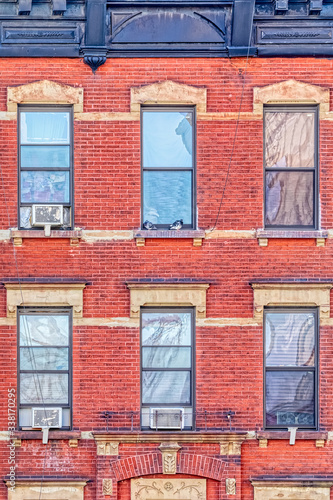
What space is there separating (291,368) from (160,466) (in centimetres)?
247

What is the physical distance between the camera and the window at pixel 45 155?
11.2 metres

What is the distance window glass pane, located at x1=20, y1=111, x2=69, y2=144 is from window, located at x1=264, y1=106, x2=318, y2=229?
3141 mm

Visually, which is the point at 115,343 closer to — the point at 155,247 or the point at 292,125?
the point at 155,247

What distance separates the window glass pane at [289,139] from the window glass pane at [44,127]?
3151 mm

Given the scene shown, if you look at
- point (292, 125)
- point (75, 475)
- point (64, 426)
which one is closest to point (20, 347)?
point (64, 426)

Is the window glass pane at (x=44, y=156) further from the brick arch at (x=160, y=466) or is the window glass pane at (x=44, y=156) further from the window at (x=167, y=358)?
the brick arch at (x=160, y=466)

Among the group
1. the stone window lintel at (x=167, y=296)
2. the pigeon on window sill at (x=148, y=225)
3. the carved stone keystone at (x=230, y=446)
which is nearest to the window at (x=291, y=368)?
the carved stone keystone at (x=230, y=446)

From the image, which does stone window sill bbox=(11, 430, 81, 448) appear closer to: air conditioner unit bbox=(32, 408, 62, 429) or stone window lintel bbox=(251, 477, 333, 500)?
air conditioner unit bbox=(32, 408, 62, 429)

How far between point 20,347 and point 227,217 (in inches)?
147

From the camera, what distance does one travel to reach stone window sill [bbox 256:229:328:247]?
35.9 feet

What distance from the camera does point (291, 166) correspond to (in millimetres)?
11297

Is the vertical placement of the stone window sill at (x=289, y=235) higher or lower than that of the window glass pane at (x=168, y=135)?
lower

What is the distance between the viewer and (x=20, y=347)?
11086 millimetres

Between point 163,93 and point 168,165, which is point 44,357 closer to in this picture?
point 168,165
